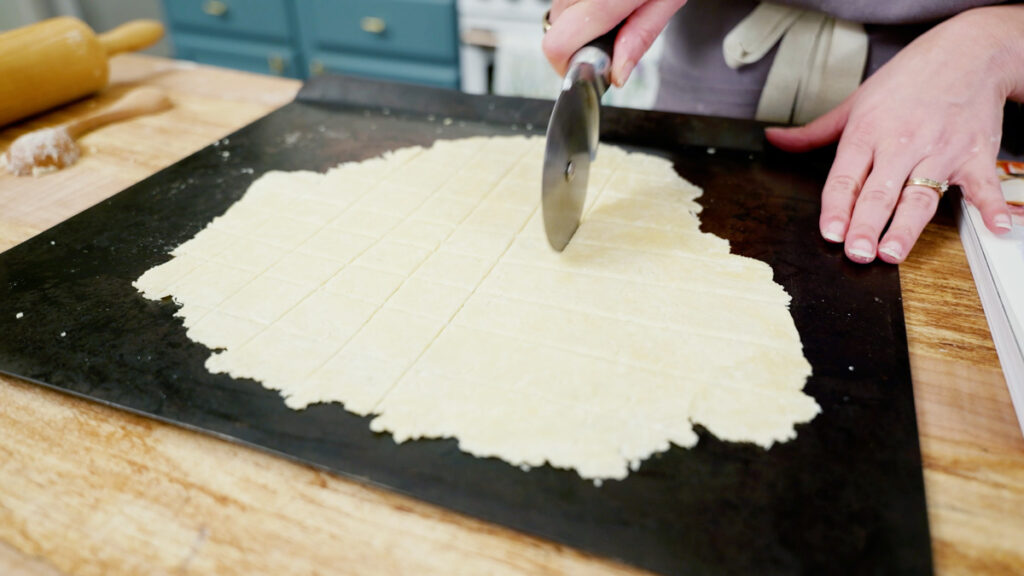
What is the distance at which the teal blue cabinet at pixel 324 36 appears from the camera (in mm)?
2615

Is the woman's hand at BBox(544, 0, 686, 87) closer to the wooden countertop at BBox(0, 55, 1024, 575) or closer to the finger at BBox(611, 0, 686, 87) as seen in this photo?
the finger at BBox(611, 0, 686, 87)

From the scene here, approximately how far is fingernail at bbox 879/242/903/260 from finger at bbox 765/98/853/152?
0.31 m

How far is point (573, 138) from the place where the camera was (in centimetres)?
95

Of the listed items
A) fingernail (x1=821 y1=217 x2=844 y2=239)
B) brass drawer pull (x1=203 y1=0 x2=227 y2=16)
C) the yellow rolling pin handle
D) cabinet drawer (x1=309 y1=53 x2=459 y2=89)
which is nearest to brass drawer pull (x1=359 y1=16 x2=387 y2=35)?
cabinet drawer (x1=309 y1=53 x2=459 y2=89)

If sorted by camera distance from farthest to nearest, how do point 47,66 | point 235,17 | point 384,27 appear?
point 235,17
point 384,27
point 47,66

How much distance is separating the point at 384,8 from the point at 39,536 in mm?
2432

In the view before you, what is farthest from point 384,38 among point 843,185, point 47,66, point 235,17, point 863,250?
point 863,250

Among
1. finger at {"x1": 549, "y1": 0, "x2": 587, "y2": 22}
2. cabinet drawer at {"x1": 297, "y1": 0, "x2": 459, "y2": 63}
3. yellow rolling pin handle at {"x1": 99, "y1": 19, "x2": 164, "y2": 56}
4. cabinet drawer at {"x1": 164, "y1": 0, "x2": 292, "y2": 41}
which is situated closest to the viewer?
finger at {"x1": 549, "y1": 0, "x2": 587, "y2": 22}

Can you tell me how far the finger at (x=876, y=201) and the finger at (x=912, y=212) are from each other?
11 millimetres

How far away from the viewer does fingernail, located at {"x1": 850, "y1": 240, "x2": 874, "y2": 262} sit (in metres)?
0.96

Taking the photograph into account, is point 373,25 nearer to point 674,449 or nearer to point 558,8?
point 558,8

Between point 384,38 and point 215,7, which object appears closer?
point 384,38

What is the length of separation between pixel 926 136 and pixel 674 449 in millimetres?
710

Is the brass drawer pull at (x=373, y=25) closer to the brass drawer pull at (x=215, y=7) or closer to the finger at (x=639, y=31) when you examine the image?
the brass drawer pull at (x=215, y=7)
